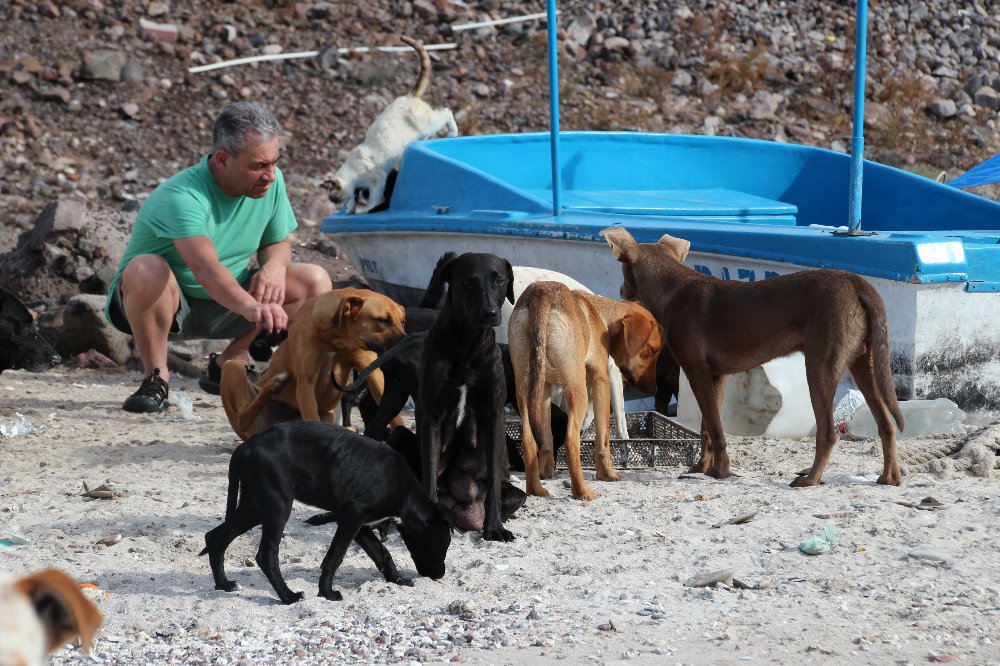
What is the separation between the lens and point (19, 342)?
5930 millimetres

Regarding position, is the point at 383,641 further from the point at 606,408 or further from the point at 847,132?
the point at 847,132

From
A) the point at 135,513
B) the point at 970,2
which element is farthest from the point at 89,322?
the point at 970,2

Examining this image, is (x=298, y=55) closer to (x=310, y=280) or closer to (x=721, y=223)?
(x=310, y=280)

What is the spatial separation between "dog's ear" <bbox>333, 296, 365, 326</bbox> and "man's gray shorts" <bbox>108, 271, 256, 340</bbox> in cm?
170

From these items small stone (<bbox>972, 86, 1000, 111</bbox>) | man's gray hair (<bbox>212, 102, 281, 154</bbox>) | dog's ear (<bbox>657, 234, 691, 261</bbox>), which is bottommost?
dog's ear (<bbox>657, 234, 691, 261</bbox>)

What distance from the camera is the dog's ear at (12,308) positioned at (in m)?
5.97

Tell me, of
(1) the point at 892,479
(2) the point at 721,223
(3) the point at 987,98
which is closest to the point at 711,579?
(1) the point at 892,479

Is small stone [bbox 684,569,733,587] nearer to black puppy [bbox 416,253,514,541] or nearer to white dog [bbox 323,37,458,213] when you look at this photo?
black puppy [bbox 416,253,514,541]

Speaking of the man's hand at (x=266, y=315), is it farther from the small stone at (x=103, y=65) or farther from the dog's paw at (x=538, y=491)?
the small stone at (x=103, y=65)

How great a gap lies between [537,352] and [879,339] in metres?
1.29

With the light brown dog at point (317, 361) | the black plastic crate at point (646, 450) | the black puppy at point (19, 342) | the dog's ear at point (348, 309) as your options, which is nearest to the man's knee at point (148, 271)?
the black puppy at point (19, 342)

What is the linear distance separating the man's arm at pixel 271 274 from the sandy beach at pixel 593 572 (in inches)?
47.4

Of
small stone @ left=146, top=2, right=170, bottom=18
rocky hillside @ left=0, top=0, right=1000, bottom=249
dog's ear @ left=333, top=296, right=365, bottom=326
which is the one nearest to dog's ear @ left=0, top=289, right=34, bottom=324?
dog's ear @ left=333, top=296, right=365, bottom=326

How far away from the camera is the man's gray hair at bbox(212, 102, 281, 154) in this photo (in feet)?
19.4
